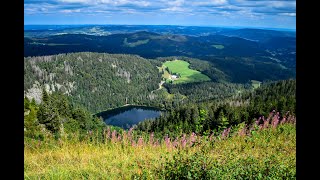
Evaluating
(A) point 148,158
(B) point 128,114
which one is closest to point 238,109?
(A) point 148,158

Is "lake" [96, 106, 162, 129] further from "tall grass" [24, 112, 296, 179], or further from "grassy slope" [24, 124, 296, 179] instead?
"grassy slope" [24, 124, 296, 179]

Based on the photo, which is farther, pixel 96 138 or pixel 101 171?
pixel 96 138

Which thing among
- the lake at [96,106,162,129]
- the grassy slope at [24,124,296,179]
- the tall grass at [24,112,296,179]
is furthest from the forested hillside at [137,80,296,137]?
the lake at [96,106,162,129]

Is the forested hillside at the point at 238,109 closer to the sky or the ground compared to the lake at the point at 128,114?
closer to the sky

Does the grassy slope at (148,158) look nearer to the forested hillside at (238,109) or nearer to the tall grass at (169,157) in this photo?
the tall grass at (169,157)

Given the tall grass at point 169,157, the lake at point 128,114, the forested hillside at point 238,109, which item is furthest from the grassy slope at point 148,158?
the lake at point 128,114

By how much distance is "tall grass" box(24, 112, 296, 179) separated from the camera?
14.3 feet

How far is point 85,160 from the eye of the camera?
559cm

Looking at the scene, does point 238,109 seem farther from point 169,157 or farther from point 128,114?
point 128,114

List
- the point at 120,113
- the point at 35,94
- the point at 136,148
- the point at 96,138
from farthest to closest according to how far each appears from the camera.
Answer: the point at 35,94, the point at 120,113, the point at 96,138, the point at 136,148

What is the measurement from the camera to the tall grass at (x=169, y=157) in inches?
171

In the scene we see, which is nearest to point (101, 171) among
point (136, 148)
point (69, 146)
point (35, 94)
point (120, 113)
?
point (136, 148)
